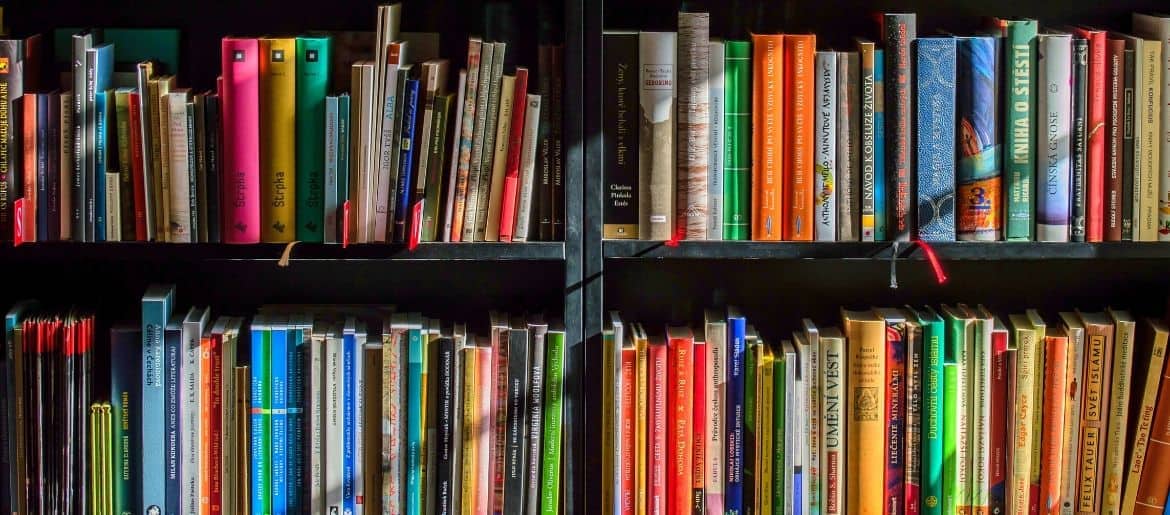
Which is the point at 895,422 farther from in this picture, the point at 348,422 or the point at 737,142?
the point at 348,422

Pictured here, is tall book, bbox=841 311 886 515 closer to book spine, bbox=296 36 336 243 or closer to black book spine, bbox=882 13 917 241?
black book spine, bbox=882 13 917 241

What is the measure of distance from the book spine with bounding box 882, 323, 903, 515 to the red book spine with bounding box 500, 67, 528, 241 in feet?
1.85

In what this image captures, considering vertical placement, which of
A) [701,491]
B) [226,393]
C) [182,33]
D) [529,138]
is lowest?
[701,491]

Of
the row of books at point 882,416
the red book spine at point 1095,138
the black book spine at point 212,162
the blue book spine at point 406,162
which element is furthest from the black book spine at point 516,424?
the red book spine at point 1095,138

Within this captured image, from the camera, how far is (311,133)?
2.01 metres

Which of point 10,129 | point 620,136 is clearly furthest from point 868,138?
point 10,129

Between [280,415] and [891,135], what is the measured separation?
3.11 feet

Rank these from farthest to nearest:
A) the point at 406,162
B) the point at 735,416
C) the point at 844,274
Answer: the point at 844,274 < the point at 735,416 < the point at 406,162

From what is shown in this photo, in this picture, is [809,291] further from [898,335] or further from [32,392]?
[32,392]

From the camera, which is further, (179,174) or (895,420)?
(895,420)

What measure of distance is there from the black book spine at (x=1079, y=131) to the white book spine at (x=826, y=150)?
0.33 metres

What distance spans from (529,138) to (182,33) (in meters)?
0.60

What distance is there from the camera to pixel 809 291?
2336 mm

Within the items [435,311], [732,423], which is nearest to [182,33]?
[435,311]
